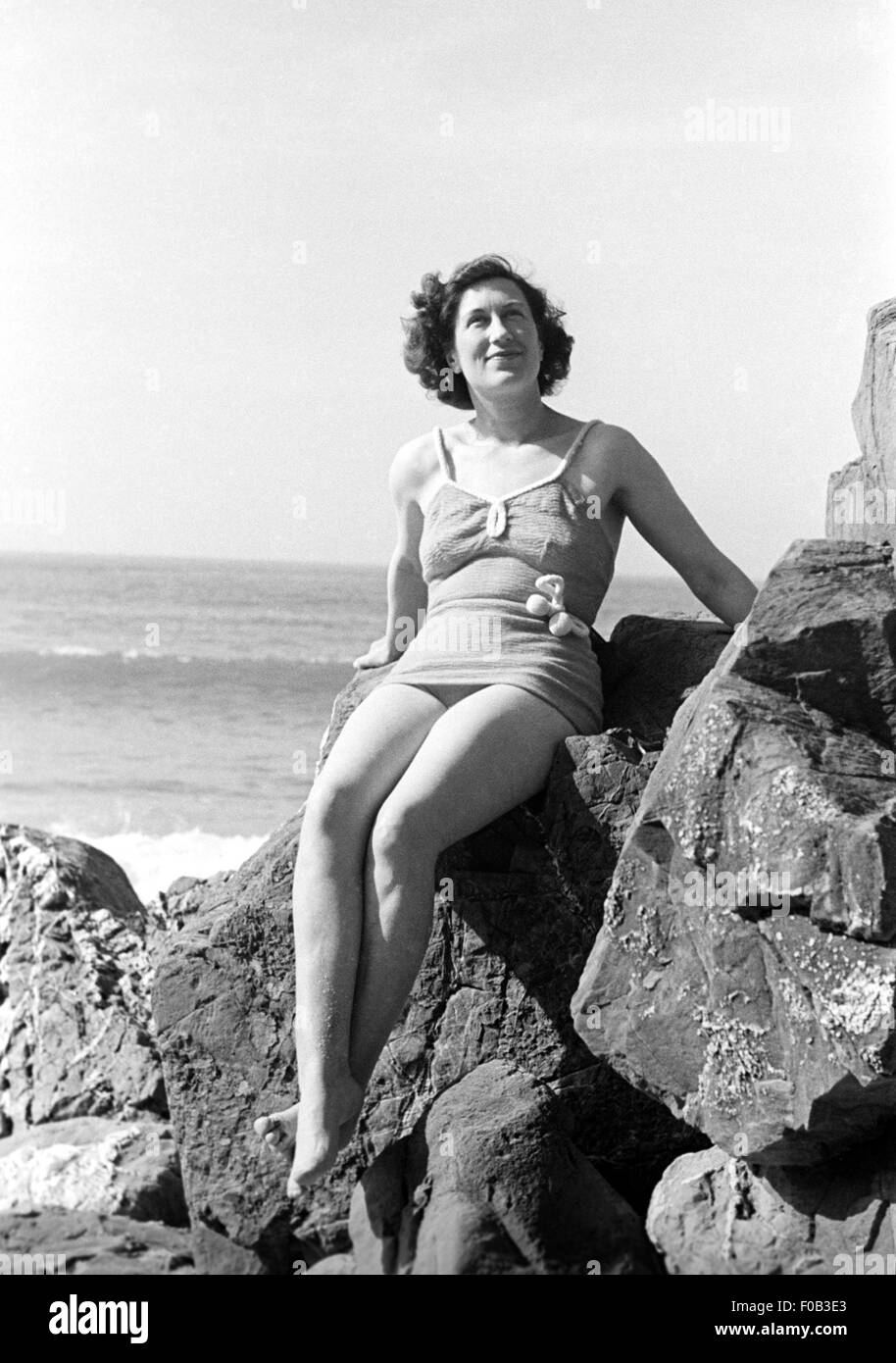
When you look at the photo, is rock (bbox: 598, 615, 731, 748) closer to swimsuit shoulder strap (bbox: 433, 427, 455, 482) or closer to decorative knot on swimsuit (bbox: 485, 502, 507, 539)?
decorative knot on swimsuit (bbox: 485, 502, 507, 539)

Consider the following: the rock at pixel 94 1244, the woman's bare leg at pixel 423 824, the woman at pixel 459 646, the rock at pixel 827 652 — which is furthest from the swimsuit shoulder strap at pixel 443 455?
the rock at pixel 94 1244

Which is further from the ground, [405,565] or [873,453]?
[873,453]

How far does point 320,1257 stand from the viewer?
13.3 feet

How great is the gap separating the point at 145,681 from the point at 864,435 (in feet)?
71.9

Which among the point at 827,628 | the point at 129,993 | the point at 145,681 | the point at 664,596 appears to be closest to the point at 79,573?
the point at 145,681

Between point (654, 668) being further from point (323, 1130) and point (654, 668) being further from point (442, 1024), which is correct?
point (323, 1130)

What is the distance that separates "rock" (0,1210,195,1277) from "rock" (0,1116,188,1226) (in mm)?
76

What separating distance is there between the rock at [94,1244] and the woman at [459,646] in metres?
0.42

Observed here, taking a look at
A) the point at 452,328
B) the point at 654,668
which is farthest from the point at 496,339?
the point at 654,668

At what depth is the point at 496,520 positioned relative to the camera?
4418 millimetres

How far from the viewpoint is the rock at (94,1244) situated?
383 centimetres

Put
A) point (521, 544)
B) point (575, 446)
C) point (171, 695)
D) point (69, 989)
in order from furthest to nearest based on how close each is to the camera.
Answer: point (171, 695), point (69, 989), point (575, 446), point (521, 544)

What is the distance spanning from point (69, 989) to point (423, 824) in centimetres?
211
